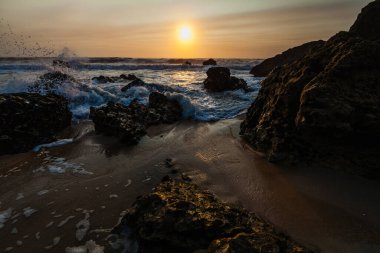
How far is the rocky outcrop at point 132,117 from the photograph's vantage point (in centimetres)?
650

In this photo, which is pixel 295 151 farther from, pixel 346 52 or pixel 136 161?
pixel 136 161

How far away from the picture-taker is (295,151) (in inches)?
189

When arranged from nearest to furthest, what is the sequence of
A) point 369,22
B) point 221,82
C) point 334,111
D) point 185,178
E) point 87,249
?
point 87,249 → point 334,111 → point 185,178 → point 369,22 → point 221,82

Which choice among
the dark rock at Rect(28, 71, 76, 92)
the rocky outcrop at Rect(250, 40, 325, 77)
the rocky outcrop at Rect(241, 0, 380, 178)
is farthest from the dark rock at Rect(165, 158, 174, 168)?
the rocky outcrop at Rect(250, 40, 325, 77)

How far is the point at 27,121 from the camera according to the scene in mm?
6543

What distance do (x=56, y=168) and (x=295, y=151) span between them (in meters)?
3.61

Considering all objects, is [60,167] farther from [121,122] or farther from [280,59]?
[280,59]

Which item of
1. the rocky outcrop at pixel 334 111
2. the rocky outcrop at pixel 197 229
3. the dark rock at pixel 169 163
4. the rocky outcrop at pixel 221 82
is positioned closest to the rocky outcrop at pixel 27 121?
→ the dark rock at pixel 169 163

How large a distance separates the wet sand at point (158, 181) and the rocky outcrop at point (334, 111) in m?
0.27

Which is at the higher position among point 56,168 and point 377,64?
point 377,64

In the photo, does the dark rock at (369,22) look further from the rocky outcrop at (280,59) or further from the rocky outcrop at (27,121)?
the rocky outcrop at (280,59)

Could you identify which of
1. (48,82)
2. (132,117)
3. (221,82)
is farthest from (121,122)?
(221,82)

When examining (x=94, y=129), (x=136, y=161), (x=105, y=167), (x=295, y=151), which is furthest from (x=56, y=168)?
(x=295, y=151)

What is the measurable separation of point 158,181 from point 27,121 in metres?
3.57
